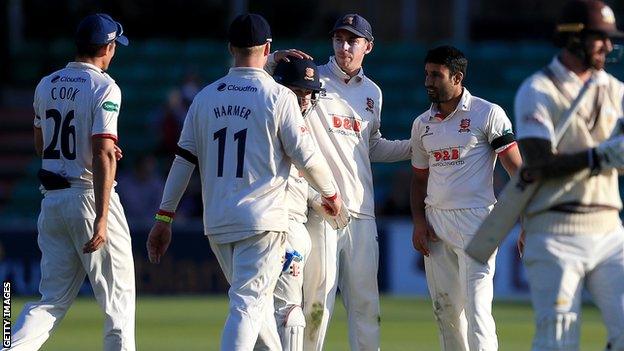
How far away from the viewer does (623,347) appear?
7.58 meters

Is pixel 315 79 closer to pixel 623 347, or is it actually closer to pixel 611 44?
pixel 611 44

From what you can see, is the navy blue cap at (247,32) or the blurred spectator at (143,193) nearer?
the navy blue cap at (247,32)

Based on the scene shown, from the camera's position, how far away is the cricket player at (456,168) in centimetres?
999

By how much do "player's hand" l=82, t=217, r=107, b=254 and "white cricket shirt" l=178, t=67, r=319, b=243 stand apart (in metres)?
0.71

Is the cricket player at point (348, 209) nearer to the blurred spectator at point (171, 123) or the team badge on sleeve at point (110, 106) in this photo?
the team badge on sleeve at point (110, 106)

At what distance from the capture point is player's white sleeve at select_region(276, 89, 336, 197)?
879cm

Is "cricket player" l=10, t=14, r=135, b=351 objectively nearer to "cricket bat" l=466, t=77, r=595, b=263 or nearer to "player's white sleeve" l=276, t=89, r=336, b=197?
"player's white sleeve" l=276, t=89, r=336, b=197

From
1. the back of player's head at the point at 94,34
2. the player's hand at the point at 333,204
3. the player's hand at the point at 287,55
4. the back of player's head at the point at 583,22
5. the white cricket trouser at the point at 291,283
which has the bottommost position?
the white cricket trouser at the point at 291,283

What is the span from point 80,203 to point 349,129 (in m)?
2.04

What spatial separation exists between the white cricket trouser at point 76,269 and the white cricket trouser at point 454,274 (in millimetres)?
2186

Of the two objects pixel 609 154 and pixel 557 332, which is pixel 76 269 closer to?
pixel 557 332

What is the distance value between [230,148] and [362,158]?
174 cm

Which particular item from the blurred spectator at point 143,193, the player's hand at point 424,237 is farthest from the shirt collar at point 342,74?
the blurred spectator at point 143,193

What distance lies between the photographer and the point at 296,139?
8789mm
